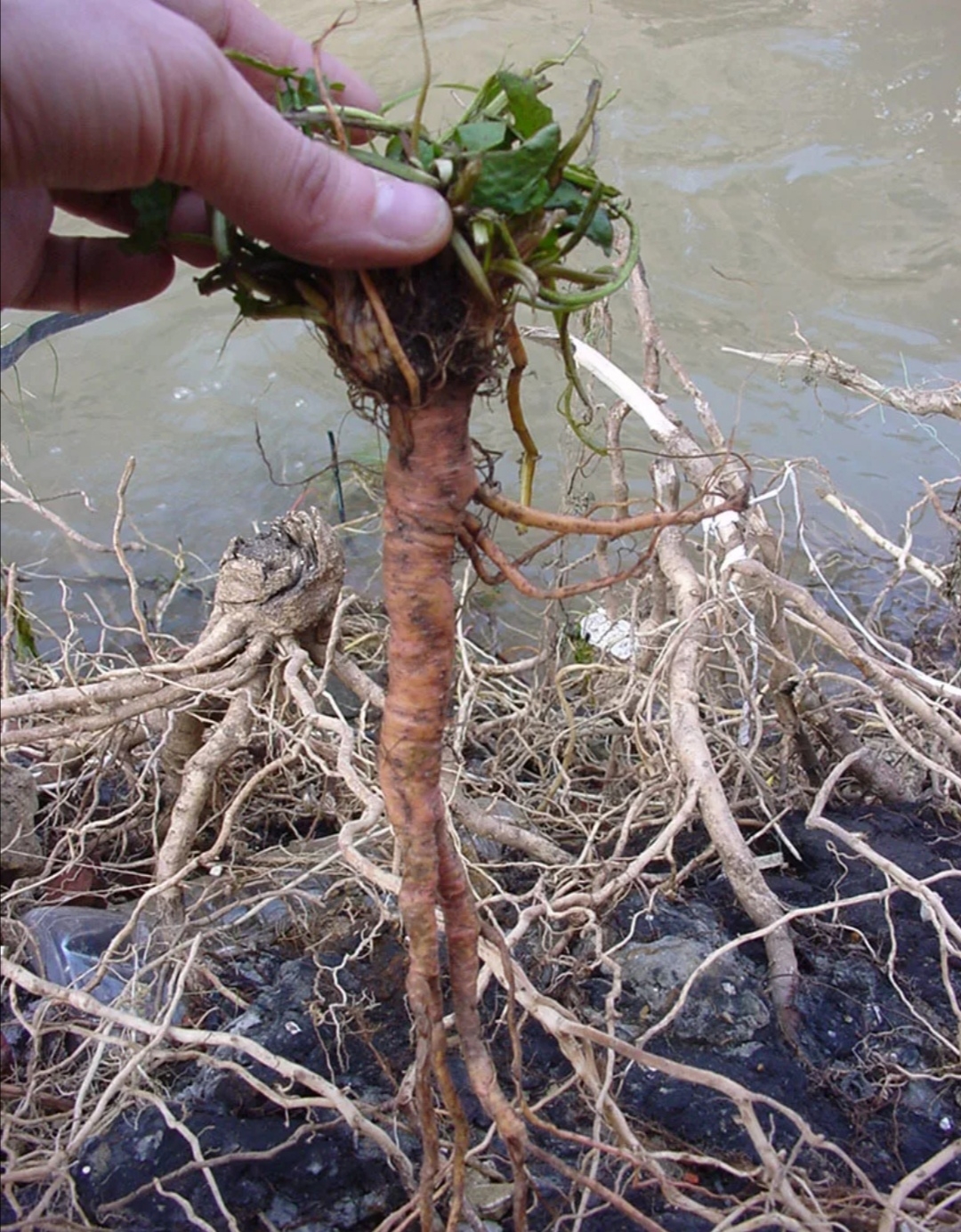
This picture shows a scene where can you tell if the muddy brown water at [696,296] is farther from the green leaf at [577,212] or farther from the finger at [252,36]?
the green leaf at [577,212]

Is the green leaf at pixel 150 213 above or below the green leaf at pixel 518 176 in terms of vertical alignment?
below

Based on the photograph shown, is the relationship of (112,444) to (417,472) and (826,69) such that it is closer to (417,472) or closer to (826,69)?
(417,472)

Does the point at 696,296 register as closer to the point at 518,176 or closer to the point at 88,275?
the point at 88,275

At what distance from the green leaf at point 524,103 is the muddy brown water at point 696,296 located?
2701 mm

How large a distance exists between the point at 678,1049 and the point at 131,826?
4.24ft

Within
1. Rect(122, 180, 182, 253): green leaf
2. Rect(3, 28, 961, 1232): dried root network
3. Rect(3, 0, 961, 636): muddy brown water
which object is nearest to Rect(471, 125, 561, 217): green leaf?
Rect(3, 28, 961, 1232): dried root network

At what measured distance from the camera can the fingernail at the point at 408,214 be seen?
34.0 inches

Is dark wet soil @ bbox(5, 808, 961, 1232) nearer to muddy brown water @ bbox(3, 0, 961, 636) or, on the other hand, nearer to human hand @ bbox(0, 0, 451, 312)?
human hand @ bbox(0, 0, 451, 312)

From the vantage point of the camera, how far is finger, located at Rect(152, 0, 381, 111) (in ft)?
4.00

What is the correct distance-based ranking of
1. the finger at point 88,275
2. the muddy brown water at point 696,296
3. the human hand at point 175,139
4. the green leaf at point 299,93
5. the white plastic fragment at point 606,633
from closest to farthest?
the human hand at point 175,139 < the green leaf at point 299,93 < the finger at point 88,275 < the white plastic fragment at point 606,633 < the muddy brown water at point 696,296

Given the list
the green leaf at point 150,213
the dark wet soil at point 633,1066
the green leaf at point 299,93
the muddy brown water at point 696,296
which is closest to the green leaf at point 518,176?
the green leaf at point 299,93

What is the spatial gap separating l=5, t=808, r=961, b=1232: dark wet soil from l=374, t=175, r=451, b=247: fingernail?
46.2 inches

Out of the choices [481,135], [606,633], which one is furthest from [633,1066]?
[481,135]

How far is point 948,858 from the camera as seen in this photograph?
6.68ft
